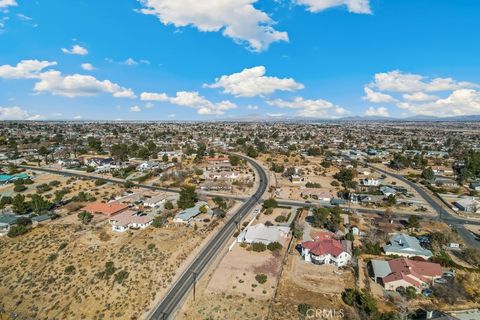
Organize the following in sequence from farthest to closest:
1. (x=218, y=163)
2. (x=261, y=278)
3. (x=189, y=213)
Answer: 1. (x=218, y=163)
2. (x=189, y=213)
3. (x=261, y=278)

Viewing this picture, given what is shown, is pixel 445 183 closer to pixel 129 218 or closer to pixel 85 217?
pixel 129 218

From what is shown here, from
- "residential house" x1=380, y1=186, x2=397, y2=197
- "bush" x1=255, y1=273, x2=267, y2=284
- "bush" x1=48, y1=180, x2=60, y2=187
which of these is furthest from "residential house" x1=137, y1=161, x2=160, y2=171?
"bush" x1=255, y1=273, x2=267, y2=284

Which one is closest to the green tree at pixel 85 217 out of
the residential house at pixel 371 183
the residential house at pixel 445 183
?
the residential house at pixel 371 183

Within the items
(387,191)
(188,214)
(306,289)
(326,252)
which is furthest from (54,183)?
(387,191)

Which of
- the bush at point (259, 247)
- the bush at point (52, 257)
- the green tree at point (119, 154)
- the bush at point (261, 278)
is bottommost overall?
the bush at point (52, 257)

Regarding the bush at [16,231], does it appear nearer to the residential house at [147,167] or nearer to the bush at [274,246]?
the bush at [274,246]

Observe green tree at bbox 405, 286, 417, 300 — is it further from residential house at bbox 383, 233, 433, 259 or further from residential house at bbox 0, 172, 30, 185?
residential house at bbox 0, 172, 30, 185

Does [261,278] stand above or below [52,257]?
above
